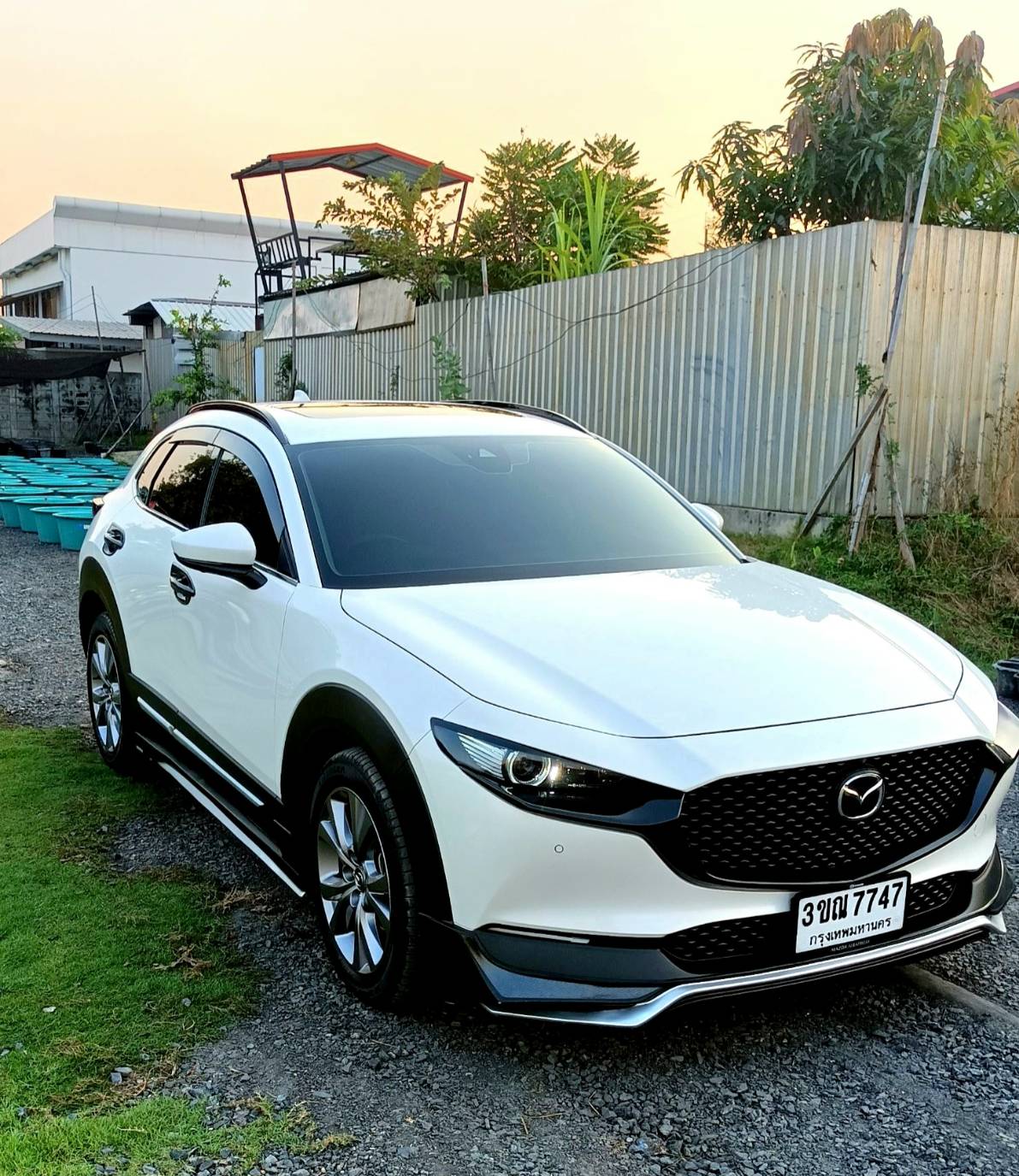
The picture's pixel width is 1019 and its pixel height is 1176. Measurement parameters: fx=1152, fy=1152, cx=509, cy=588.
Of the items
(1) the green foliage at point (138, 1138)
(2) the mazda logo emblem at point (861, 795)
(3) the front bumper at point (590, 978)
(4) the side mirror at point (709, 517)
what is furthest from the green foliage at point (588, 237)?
(1) the green foliage at point (138, 1138)

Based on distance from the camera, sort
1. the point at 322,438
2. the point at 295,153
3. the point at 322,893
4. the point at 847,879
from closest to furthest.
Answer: the point at 847,879
the point at 322,893
the point at 322,438
the point at 295,153

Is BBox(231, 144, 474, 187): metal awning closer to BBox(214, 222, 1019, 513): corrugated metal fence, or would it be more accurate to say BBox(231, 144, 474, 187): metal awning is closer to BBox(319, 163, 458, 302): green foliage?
BBox(319, 163, 458, 302): green foliage

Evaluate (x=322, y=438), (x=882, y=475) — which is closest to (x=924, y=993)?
(x=322, y=438)

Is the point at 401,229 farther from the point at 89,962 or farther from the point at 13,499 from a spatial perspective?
the point at 89,962

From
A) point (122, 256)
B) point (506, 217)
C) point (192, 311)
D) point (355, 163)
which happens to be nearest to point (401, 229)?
point (506, 217)

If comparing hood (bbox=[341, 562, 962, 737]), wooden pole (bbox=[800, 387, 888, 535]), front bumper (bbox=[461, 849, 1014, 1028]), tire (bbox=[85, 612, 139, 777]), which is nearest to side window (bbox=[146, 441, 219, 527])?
tire (bbox=[85, 612, 139, 777])

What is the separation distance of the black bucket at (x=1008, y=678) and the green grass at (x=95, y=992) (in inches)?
187

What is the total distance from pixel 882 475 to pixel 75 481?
11393 millimetres

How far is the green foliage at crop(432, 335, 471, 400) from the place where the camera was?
13.6 metres

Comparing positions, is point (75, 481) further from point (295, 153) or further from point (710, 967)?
point (710, 967)

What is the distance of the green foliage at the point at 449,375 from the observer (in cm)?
1358

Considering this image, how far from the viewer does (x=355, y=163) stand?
20500 millimetres

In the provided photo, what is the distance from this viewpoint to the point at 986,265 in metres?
9.16

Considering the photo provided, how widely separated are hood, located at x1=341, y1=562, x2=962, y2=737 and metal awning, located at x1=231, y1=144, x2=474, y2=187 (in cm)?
1774
